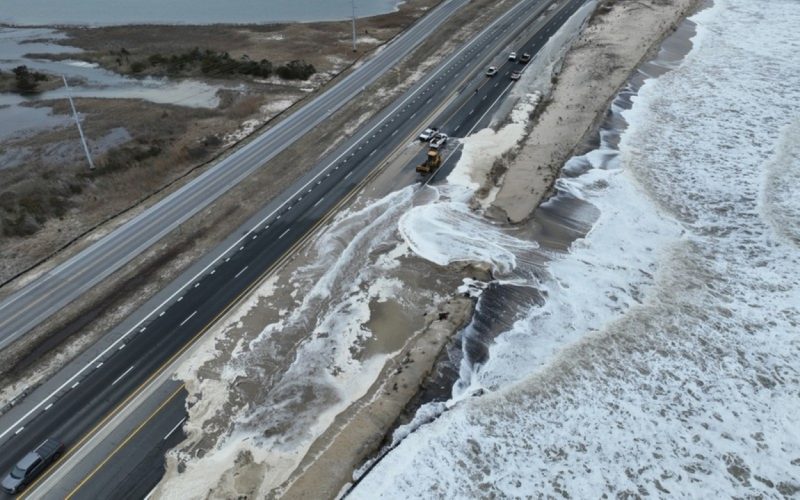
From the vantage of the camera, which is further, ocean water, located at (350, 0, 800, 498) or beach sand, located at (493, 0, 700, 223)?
beach sand, located at (493, 0, 700, 223)

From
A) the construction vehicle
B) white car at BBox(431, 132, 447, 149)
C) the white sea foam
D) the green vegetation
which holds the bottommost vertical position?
the white sea foam

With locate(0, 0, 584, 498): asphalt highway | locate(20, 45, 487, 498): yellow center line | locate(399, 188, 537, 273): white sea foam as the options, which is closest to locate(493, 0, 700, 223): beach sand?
locate(399, 188, 537, 273): white sea foam

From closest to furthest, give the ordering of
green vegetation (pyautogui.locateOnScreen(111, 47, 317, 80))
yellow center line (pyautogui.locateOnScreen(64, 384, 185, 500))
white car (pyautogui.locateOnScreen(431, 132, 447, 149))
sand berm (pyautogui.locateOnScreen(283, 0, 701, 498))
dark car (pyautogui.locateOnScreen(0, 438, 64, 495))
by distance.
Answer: dark car (pyautogui.locateOnScreen(0, 438, 64, 495)) → yellow center line (pyautogui.locateOnScreen(64, 384, 185, 500)) → sand berm (pyautogui.locateOnScreen(283, 0, 701, 498)) → white car (pyautogui.locateOnScreen(431, 132, 447, 149)) → green vegetation (pyautogui.locateOnScreen(111, 47, 317, 80))

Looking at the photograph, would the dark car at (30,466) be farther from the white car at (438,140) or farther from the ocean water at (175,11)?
the ocean water at (175,11)

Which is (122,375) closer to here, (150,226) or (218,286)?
(218,286)

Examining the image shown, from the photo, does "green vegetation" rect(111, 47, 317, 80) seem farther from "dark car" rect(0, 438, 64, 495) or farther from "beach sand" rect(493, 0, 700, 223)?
"dark car" rect(0, 438, 64, 495)

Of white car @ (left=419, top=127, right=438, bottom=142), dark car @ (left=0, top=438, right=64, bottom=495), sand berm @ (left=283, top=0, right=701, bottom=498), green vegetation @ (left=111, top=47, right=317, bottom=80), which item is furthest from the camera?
green vegetation @ (left=111, top=47, right=317, bottom=80)
